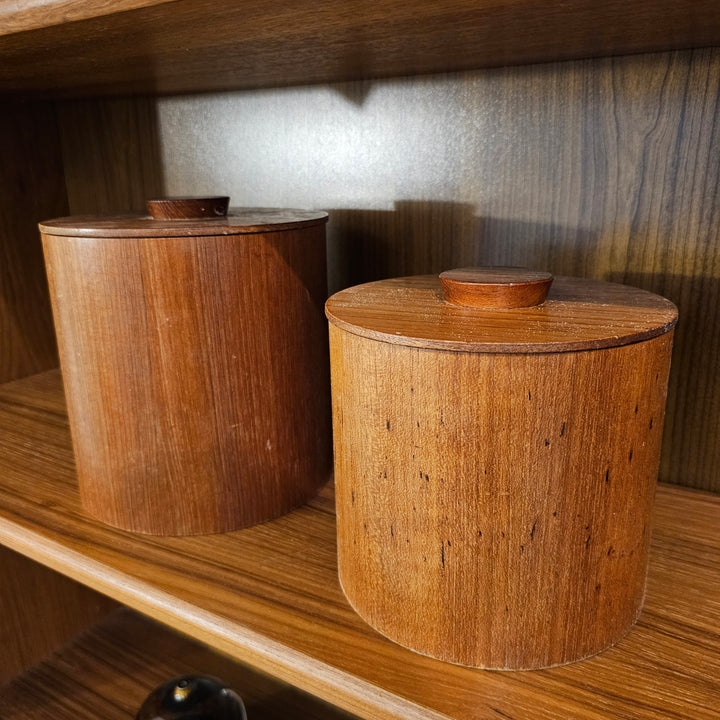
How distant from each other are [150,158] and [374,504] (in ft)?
2.33

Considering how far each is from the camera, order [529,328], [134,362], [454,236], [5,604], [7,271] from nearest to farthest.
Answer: [529,328] → [134,362] → [454,236] → [5,604] → [7,271]

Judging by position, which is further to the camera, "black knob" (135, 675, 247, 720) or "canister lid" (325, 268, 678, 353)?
"black knob" (135, 675, 247, 720)

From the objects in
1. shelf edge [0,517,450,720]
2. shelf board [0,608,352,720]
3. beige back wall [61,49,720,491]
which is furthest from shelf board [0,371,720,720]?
shelf board [0,608,352,720]

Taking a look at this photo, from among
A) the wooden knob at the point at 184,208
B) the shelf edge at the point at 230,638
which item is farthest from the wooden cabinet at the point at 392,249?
the wooden knob at the point at 184,208

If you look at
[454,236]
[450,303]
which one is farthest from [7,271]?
[450,303]

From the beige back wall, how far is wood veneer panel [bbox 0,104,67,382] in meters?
0.36

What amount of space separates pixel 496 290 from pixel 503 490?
0.44 feet

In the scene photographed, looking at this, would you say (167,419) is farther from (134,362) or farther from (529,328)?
(529,328)

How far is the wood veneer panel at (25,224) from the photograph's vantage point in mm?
1005

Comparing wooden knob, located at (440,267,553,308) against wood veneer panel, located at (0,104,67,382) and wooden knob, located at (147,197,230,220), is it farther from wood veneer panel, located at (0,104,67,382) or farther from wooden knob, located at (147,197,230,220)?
wood veneer panel, located at (0,104,67,382)

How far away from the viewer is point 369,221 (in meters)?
0.81

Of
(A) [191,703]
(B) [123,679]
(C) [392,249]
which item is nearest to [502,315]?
(C) [392,249]

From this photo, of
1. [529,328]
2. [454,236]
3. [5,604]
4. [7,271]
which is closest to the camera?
[529,328]

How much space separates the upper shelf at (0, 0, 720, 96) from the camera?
0.44m
